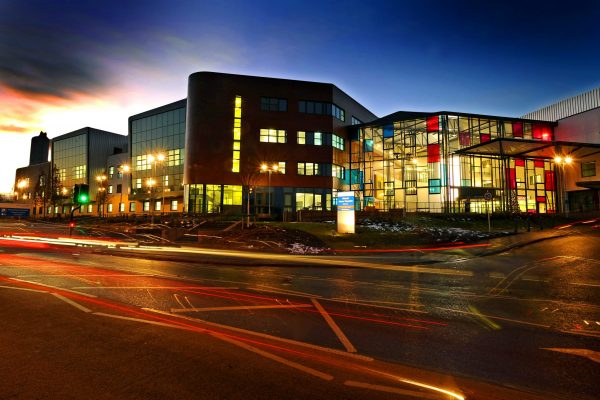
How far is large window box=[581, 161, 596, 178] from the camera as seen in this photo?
153 ft

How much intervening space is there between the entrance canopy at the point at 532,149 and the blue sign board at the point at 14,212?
343ft

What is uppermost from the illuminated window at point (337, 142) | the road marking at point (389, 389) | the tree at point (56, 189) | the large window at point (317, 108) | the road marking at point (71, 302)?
the large window at point (317, 108)

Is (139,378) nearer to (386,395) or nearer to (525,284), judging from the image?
(386,395)

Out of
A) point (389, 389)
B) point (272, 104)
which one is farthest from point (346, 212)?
point (272, 104)

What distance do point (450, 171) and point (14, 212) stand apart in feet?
343

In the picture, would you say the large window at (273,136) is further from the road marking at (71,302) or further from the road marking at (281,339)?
the road marking at (281,339)

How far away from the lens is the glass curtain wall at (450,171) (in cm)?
4541

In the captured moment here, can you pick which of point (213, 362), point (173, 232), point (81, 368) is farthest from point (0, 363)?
point (173, 232)

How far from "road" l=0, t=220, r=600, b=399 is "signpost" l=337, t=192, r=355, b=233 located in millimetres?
11437

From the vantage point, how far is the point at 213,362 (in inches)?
201

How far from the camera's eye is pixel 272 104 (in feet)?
167

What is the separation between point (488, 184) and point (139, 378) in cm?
5043

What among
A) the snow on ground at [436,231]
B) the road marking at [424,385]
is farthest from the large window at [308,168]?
the road marking at [424,385]

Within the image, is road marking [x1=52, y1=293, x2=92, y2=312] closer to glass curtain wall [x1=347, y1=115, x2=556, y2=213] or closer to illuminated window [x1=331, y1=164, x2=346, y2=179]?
glass curtain wall [x1=347, y1=115, x2=556, y2=213]
